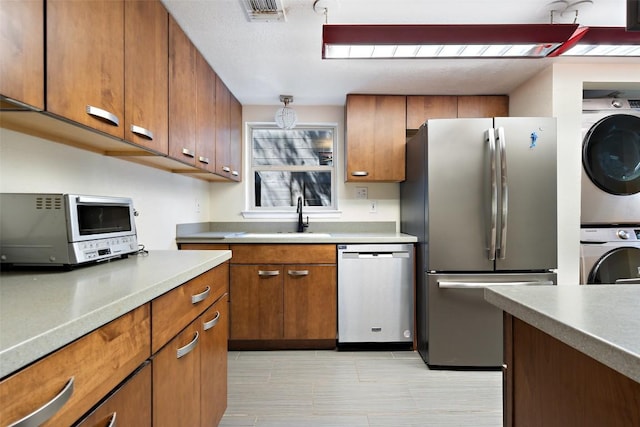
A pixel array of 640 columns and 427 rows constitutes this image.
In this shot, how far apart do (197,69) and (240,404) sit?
Answer: 6.86 ft

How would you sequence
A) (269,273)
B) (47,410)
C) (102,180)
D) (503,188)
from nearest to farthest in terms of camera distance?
(47,410), (102,180), (503,188), (269,273)

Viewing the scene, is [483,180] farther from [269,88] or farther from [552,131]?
[269,88]

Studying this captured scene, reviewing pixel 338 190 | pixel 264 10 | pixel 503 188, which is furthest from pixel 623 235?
pixel 264 10

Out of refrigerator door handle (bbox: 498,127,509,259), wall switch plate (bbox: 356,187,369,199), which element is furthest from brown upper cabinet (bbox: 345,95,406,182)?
refrigerator door handle (bbox: 498,127,509,259)

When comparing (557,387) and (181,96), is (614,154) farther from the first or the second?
(181,96)

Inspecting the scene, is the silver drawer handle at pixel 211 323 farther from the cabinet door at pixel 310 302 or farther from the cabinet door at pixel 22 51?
the cabinet door at pixel 310 302

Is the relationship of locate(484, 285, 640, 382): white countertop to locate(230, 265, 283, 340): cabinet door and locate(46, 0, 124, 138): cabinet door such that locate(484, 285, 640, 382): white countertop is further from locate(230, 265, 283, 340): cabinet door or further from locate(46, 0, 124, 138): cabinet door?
locate(230, 265, 283, 340): cabinet door

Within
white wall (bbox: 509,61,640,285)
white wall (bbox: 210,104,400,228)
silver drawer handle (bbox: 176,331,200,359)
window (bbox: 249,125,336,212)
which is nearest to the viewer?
silver drawer handle (bbox: 176,331,200,359)

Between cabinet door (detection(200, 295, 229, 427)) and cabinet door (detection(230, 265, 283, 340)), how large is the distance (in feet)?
3.11

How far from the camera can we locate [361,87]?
2.79 meters

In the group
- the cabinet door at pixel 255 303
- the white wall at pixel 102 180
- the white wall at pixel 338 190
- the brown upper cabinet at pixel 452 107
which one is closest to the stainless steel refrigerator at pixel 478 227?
the brown upper cabinet at pixel 452 107

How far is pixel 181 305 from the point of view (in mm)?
1126

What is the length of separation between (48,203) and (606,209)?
3408mm

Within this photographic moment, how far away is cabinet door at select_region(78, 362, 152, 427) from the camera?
709 millimetres
